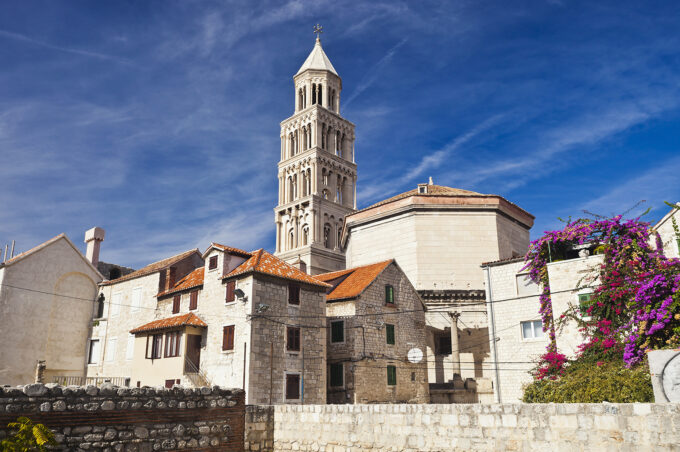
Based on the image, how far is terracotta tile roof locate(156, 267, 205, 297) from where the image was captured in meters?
31.8

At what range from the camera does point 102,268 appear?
144ft

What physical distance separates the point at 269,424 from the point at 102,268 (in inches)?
1242

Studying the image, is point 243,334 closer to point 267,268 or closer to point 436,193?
point 267,268

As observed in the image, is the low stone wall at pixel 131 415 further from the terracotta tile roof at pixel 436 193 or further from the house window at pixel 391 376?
the terracotta tile roof at pixel 436 193

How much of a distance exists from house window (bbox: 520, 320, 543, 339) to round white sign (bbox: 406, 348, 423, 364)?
6.76 metres

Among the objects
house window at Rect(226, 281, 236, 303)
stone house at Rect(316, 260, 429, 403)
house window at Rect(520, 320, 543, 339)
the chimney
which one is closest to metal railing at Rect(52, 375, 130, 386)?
the chimney

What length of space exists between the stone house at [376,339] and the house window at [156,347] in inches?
376

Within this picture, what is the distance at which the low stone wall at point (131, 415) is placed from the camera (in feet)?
41.2

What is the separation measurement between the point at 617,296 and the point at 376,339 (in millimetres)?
13408

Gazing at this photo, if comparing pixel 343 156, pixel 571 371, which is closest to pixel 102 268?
pixel 571 371

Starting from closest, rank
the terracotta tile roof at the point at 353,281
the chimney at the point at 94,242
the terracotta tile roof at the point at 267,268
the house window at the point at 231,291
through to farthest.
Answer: the terracotta tile roof at the point at 267,268 < the house window at the point at 231,291 < the terracotta tile roof at the point at 353,281 < the chimney at the point at 94,242

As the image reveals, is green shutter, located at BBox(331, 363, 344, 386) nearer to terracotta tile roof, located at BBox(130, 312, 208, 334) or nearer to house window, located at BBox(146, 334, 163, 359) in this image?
terracotta tile roof, located at BBox(130, 312, 208, 334)

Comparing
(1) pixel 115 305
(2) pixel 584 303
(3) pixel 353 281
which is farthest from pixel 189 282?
(2) pixel 584 303

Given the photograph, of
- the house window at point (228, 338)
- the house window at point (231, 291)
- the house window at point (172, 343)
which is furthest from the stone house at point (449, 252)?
the house window at point (172, 343)
